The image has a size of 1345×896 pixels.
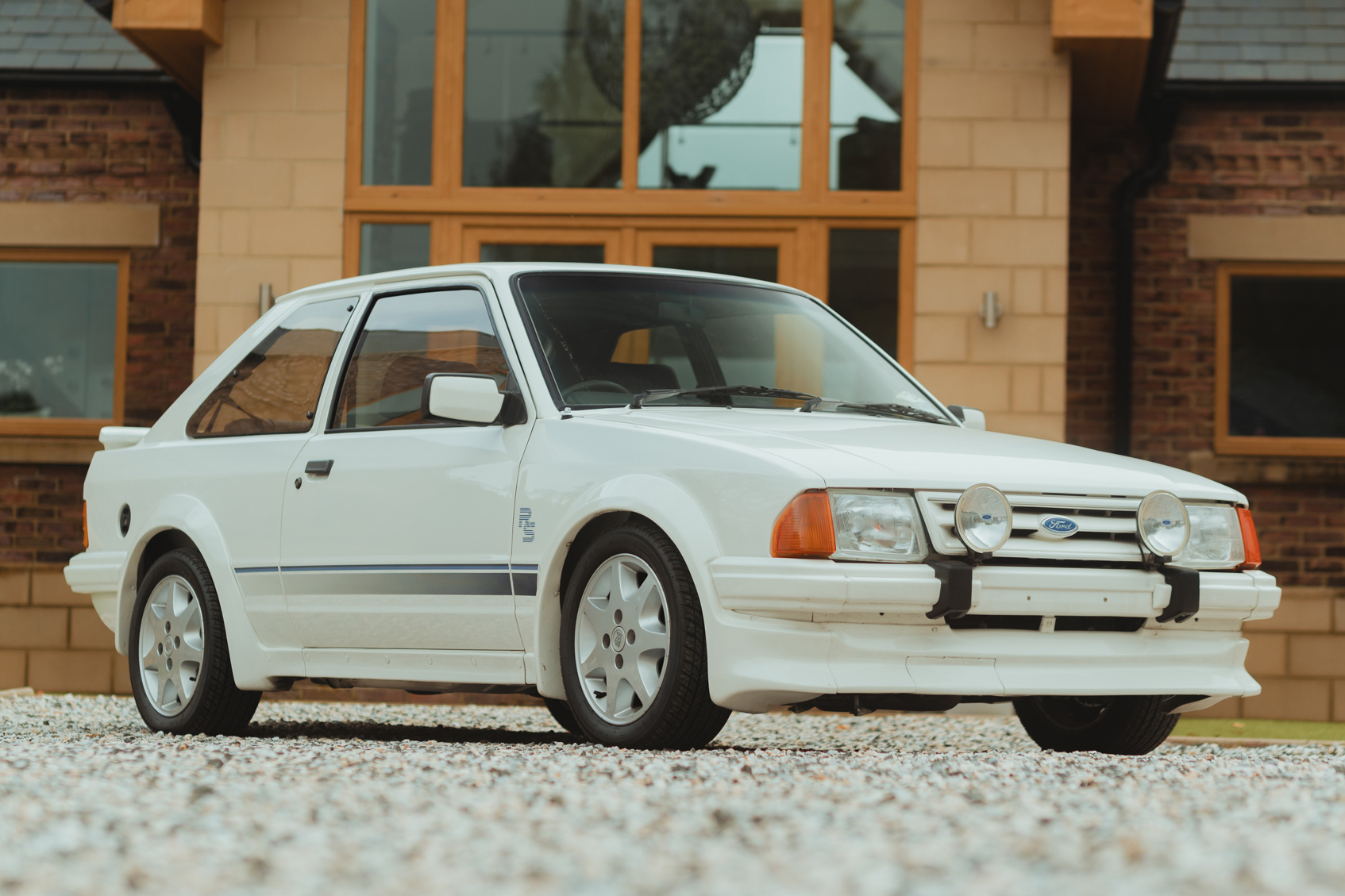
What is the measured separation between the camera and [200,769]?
4.36 m

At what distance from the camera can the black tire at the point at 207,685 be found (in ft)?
20.8

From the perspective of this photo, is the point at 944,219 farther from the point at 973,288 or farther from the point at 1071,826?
the point at 1071,826

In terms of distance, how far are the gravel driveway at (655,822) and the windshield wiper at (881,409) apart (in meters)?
1.25

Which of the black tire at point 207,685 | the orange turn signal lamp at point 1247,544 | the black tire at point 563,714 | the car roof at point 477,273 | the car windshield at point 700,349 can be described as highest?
the car roof at point 477,273

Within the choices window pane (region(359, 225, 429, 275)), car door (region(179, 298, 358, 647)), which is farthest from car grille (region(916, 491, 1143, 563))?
window pane (region(359, 225, 429, 275))

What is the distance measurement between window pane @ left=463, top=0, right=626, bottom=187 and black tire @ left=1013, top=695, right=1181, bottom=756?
17.4 ft

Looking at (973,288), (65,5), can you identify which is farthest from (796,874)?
(65,5)

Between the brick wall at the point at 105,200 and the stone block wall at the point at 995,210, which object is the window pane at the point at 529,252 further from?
the brick wall at the point at 105,200

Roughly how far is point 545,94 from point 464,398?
5.45 meters

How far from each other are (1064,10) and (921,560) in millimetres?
6017

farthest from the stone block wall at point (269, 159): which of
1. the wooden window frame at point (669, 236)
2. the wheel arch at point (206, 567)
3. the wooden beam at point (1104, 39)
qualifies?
the wooden beam at point (1104, 39)

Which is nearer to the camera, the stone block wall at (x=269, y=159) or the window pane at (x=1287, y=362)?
the stone block wall at (x=269, y=159)

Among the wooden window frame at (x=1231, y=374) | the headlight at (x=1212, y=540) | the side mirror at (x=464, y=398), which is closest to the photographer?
the headlight at (x=1212, y=540)

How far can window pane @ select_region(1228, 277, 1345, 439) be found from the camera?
1172 centimetres
